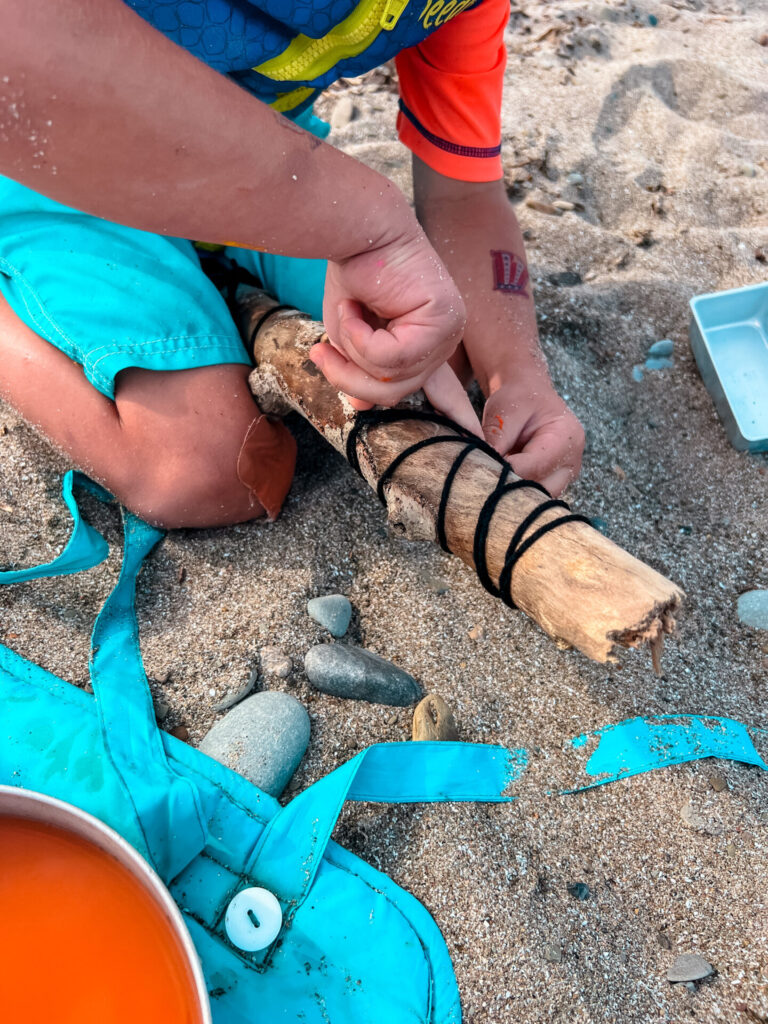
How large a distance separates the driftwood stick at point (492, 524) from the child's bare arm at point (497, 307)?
41cm

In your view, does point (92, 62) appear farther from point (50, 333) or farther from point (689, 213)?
point (689, 213)

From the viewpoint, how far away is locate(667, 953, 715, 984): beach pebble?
116 centimetres

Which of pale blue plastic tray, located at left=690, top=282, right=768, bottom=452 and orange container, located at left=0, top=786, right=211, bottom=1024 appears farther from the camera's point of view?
pale blue plastic tray, located at left=690, top=282, right=768, bottom=452

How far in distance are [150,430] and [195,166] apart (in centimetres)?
78

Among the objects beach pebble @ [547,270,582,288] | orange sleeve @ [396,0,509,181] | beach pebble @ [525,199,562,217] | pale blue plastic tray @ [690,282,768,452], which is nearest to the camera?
orange sleeve @ [396,0,509,181]

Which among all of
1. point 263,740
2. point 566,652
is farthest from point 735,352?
point 263,740

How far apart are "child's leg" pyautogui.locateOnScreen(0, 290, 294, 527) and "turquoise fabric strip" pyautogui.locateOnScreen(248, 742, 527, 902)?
2.13ft

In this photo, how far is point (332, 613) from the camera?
1.51m

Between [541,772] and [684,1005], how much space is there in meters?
0.41

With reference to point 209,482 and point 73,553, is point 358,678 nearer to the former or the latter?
point 209,482

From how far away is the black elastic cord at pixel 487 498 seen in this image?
3.56 feet

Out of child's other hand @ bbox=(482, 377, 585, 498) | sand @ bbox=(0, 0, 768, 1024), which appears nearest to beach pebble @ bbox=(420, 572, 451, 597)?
sand @ bbox=(0, 0, 768, 1024)

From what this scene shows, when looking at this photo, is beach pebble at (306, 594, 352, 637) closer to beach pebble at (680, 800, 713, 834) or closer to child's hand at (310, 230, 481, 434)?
child's hand at (310, 230, 481, 434)

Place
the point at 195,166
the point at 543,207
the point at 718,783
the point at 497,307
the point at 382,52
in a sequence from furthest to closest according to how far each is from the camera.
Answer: the point at 543,207, the point at 497,307, the point at 382,52, the point at 718,783, the point at 195,166
